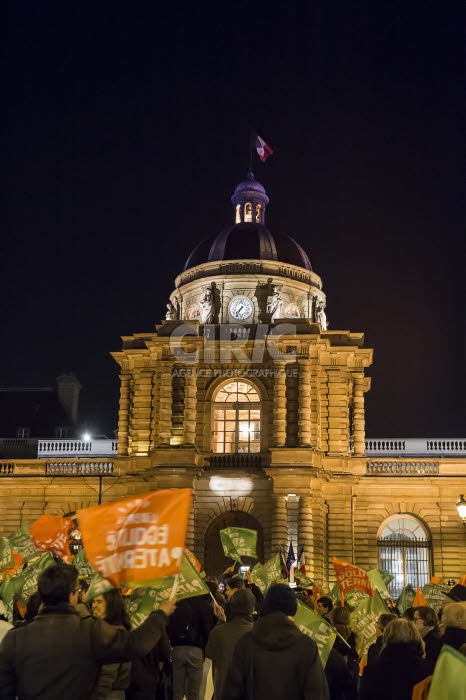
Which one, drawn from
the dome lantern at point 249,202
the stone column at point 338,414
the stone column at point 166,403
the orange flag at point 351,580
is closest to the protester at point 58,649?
the orange flag at point 351,580

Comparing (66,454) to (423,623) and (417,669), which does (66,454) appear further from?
(417,669)

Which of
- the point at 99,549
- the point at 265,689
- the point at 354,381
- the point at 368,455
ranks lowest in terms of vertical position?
the point at 265,689

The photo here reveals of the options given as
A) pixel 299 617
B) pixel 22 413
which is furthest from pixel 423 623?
pixel 22 413

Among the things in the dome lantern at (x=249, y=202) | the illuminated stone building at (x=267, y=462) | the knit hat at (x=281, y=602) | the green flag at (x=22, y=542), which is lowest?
the knit hat at (x=281, y=602)

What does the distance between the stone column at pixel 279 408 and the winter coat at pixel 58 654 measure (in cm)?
2781

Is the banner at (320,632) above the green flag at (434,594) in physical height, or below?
below

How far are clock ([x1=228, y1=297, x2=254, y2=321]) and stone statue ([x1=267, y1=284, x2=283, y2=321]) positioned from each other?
0.85m

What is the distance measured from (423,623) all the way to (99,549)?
455cm

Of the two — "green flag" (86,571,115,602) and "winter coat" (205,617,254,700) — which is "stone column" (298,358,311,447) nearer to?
"winter coat" (205,617,254,700)

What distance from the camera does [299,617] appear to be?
898 cm

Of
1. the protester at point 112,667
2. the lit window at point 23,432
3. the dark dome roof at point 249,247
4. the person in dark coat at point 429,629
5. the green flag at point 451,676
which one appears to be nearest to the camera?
the green flag at point 451,676

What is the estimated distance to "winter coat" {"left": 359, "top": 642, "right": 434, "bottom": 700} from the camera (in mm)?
6977

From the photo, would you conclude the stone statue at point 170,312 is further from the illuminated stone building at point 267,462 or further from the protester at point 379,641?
the protester at point 379,641

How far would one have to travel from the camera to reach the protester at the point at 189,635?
36.6 feet
